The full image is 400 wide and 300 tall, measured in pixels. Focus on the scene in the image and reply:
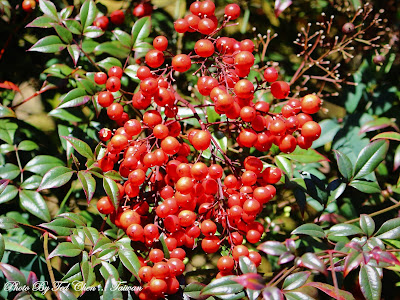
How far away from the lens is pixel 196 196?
3.74 feet

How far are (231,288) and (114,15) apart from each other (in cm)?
130

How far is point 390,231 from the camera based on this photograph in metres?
1.10

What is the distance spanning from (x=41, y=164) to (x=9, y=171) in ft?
0.42

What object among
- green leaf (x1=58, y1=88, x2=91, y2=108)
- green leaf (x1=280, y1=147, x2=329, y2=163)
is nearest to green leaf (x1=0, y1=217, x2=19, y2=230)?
green leaf (x1=58, y1=88, x2=91, y2=108)

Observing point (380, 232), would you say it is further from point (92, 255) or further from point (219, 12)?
point (219, 12)

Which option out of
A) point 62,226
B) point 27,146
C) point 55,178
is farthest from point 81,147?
point 27,146

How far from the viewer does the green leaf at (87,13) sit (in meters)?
1.44

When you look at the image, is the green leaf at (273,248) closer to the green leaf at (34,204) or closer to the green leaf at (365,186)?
the green leaf at (365,186)

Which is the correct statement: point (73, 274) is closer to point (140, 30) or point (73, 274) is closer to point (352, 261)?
point (352, 261)

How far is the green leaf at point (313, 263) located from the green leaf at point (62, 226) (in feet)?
2.53

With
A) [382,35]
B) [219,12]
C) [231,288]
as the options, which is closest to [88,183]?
[231,288]

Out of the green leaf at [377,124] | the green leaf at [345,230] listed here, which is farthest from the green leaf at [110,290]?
the green leaf at [377,124]

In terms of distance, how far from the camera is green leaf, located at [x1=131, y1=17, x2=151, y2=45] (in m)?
1.49

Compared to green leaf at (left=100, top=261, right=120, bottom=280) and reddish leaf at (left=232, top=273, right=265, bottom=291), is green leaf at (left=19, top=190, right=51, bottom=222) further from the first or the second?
reddish leaf at (left=232, top=273, right=265, bottom=291)
